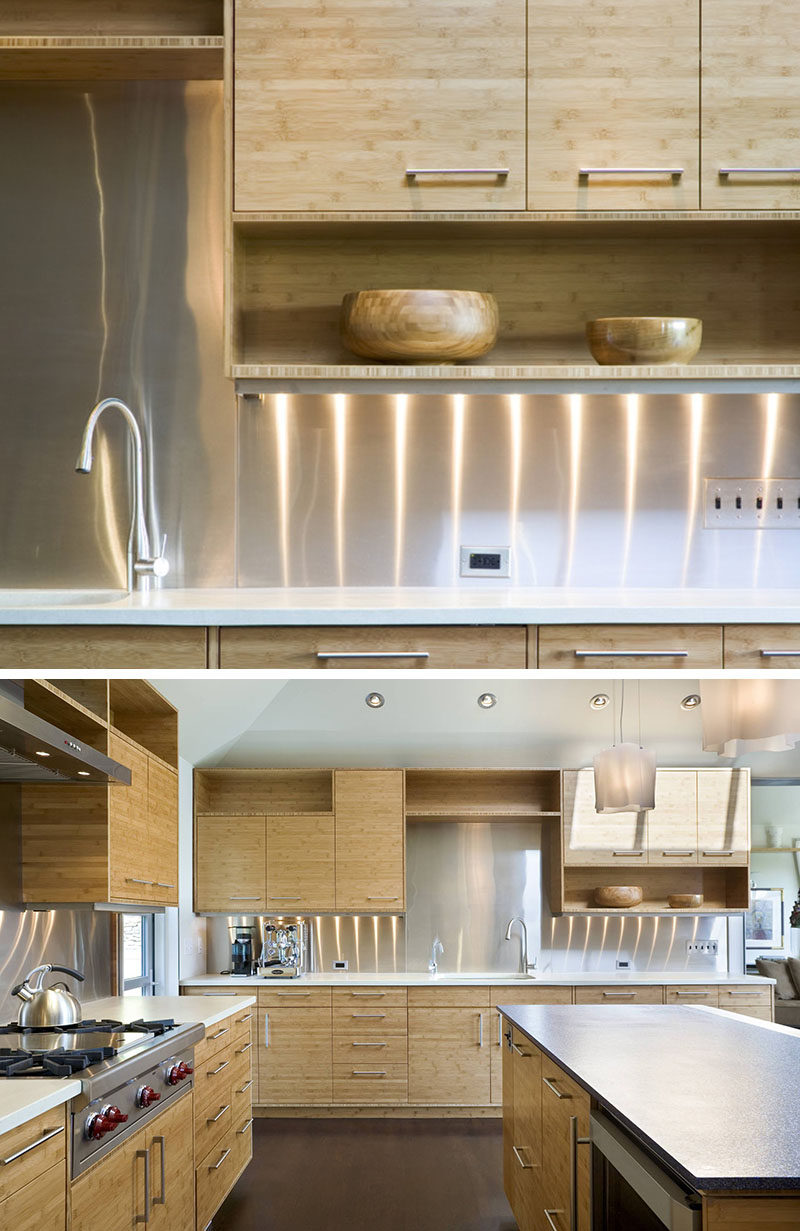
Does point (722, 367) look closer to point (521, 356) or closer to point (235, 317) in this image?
point (521, 356)

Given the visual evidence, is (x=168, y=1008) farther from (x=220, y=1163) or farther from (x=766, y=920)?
(x=766, y=920)

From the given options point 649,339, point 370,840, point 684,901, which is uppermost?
point 649,339

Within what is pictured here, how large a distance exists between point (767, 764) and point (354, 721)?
10.5 ft

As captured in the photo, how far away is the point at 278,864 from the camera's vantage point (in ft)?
27.0

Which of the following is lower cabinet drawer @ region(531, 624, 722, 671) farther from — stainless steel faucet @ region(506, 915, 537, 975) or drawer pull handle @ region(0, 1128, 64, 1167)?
stainless steel faucet @ region(506, 915, 537, 975)

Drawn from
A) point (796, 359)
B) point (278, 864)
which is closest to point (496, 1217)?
point (278, 864)

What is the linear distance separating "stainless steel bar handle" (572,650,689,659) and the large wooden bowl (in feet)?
2.62

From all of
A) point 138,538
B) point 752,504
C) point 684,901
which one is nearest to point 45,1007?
point 138,538

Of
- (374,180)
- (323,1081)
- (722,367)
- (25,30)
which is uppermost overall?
(25,30)

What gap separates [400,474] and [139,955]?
196 inches

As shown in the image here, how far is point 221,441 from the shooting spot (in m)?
3.04

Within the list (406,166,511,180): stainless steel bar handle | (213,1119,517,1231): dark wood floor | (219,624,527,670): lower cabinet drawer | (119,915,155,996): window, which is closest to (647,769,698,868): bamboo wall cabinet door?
(213,1119,517,1231): dark wood floor

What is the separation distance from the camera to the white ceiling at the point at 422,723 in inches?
305

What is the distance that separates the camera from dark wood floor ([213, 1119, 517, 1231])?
16.8ft
